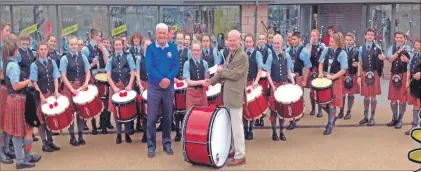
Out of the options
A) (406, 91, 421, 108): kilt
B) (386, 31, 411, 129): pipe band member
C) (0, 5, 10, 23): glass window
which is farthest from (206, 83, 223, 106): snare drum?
(0, 5, 10, 23): glass window

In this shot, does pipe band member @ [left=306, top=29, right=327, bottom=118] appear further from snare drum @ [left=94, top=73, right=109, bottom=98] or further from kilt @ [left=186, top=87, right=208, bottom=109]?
snare drum @ [left=94, top=73, right=109, bottom=98]

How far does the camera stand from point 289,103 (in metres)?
6.46

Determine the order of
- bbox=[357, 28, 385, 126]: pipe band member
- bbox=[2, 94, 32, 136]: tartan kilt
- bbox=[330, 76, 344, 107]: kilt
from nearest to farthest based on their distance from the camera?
1. bbox=[2, 94, 32, 136]: tartan kilt
2. bbox=[330, 76, 344, 107]: kilt
3. bbox=[357, 28, 385, 126]: pipe band member

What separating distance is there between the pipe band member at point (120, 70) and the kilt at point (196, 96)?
97cm

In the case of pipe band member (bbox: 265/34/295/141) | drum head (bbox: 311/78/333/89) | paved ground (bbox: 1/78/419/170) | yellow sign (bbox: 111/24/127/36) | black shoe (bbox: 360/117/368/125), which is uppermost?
yellow sign (bbox: 111/24/127/36)

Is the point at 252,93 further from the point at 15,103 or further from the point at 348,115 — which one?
the point at 348,115

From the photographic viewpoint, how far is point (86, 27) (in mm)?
12648

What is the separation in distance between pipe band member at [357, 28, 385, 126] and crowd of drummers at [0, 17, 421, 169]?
2 centimetres

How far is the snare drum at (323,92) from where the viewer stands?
707cm

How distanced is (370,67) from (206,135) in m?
3.79

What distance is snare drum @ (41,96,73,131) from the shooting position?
19.8 ft

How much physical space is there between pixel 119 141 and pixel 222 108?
2.11 meters

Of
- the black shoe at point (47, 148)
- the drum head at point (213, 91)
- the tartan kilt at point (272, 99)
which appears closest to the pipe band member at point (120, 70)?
the black shoe at point (47, 148)

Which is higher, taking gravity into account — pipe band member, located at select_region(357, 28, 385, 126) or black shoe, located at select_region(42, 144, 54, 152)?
pipe band member, located at select_region(357, 28, 385, 126)
